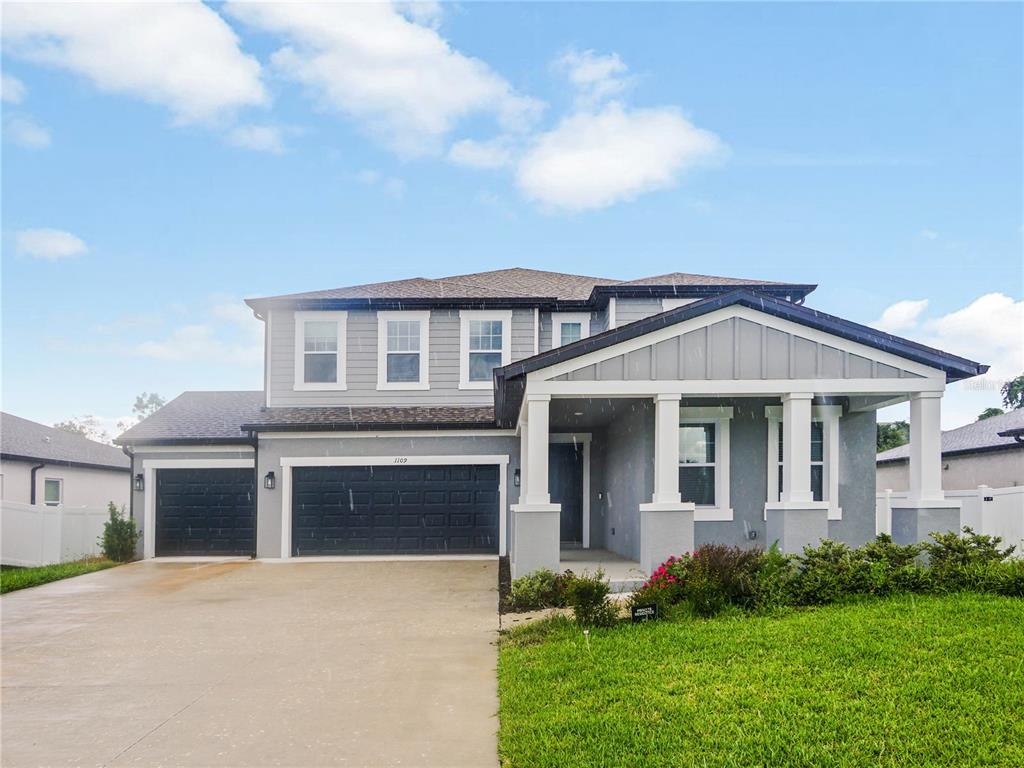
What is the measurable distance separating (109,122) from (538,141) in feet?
31.7

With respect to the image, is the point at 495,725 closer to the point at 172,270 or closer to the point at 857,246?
the point at 857,246

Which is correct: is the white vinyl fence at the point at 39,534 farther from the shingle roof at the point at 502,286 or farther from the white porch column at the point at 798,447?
the white porch column at the point at 798,447

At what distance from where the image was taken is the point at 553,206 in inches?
821

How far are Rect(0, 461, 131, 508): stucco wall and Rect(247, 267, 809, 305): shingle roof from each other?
925 centimetres

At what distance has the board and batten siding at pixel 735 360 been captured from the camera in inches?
404

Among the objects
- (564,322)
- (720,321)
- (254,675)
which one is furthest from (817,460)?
(254,675)

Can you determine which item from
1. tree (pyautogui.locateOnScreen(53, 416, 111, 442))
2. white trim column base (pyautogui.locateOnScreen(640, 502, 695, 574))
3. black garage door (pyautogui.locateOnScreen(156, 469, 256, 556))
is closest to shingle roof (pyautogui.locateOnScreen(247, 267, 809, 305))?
black garage door (pyautogui.locateOnScreen(156, 469, 256, 556))

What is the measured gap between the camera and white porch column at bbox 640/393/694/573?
387 inches

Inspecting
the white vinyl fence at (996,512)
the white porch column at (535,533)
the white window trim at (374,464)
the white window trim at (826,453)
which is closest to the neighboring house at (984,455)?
the white vinyl fence at (996,512)

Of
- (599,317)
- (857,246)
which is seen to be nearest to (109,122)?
(599,317)

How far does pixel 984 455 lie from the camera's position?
1877cm

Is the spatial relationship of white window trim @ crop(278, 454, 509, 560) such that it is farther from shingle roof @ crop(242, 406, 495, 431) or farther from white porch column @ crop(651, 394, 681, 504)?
white porch column @ crop(651, 394, 681, 504)

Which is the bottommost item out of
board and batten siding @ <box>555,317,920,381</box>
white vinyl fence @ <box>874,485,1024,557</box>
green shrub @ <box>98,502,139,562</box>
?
green shrub @ <box>98,502,139,562</box>

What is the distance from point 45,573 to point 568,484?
1037cm
